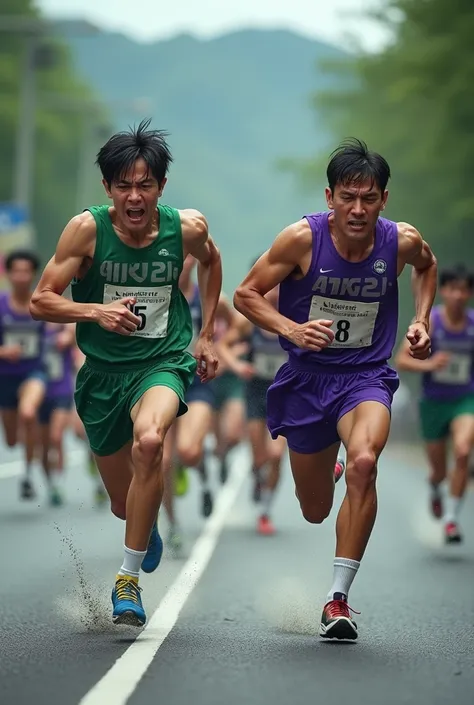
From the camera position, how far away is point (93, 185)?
64688mm

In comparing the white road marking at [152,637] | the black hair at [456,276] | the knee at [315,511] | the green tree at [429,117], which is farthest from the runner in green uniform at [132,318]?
the green tree at [429,117]

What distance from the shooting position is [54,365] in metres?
18.0

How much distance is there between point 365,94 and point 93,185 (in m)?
18.4

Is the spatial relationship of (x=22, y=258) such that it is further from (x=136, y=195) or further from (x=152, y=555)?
(x=136, y=195)

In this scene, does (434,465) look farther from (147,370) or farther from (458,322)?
(147,370)

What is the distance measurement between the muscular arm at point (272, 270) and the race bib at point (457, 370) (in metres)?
5.59

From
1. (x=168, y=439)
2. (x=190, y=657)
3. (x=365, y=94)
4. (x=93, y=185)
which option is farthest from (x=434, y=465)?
(x=93, y=185)

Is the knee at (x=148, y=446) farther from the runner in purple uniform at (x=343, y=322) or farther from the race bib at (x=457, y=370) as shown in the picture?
the race bib at (x=457, y=370)

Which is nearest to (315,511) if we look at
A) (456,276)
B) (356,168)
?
(356,168)

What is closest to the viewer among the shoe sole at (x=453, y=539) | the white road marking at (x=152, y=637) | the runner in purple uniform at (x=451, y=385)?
the white road marking at (x=152, y=637)

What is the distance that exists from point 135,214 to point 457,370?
6.19 metres

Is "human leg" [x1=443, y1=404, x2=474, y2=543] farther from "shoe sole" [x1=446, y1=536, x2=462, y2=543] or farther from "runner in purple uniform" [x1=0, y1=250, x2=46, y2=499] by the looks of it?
"runner in purple uniform" [x1=0, y1=250, x2=46, y2=499]

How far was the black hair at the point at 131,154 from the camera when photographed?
Answer: 8.07 metres

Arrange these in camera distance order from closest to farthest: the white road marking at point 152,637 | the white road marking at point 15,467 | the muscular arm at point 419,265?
the white road marking at point 152,637
the muscular arm at point 419,265
the white road marking at point 15,467
